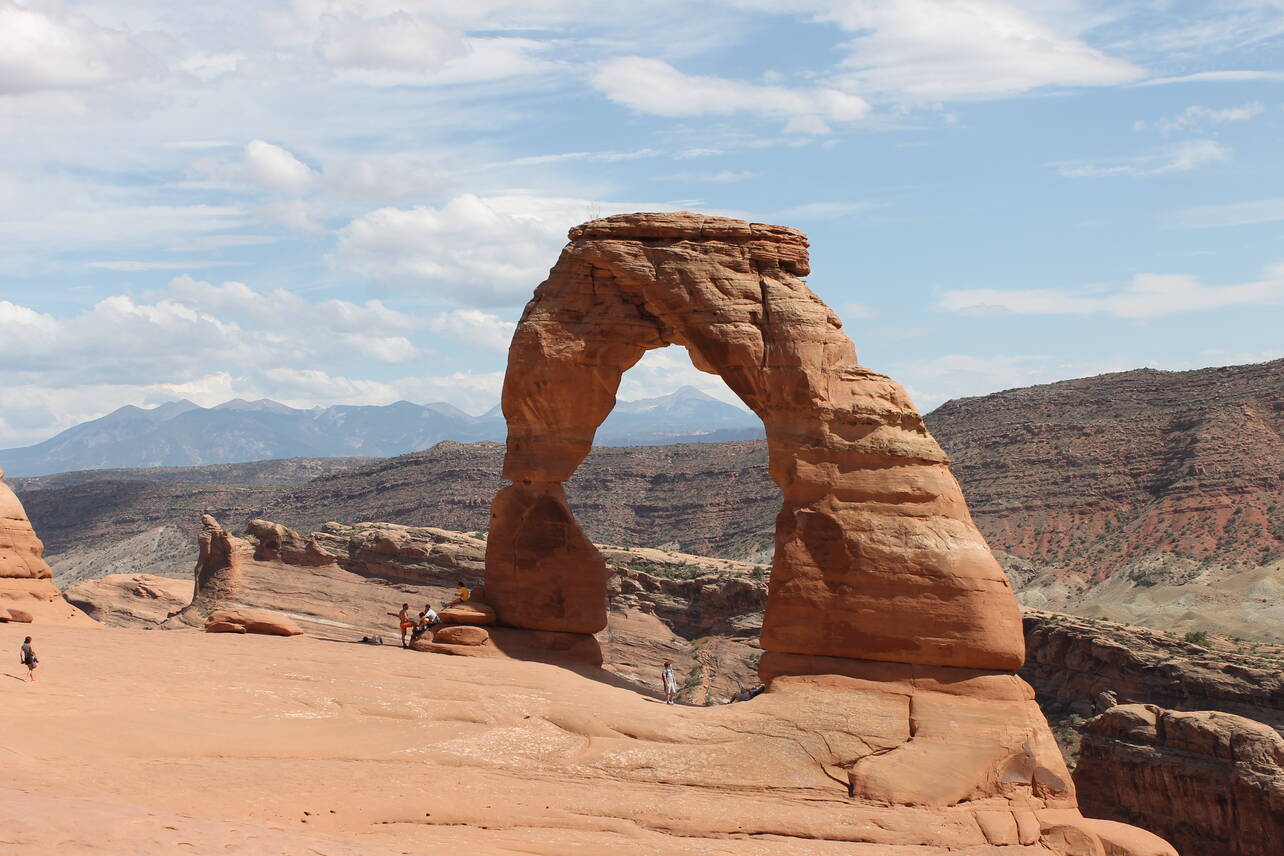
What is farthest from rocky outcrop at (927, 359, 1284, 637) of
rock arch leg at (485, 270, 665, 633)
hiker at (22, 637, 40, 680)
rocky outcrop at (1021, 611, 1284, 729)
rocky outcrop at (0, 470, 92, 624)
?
hiker at (22, 637, 40, 680)

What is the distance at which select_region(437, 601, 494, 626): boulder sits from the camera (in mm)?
23922

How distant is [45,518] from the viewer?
110 metres

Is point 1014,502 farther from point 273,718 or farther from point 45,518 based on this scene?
point 45,518

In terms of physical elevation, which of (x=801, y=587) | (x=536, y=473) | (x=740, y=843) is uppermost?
(x=536, y=473)

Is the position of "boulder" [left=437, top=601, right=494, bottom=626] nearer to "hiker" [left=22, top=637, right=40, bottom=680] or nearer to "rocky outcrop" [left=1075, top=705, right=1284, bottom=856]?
"hiker" [left=22, top=637, right=40, bottom=680]

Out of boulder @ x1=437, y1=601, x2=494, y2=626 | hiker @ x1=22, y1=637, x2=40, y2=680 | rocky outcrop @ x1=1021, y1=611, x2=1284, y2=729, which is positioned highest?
boulder @ x1=437, y1=601, x2=494, y2=626

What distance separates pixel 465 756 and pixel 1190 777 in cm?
1883

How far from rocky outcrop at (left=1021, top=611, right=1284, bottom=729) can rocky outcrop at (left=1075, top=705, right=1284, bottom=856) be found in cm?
670

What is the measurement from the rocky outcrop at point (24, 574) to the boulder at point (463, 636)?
323 inches

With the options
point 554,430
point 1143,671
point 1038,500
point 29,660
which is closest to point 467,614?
point 554,430

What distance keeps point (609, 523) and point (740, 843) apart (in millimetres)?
69485

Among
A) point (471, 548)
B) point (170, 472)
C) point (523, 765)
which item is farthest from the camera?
point (170, 472)

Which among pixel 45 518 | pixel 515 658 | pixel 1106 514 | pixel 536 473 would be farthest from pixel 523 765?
pixel 45 518

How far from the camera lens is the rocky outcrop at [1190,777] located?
90.6 feet
